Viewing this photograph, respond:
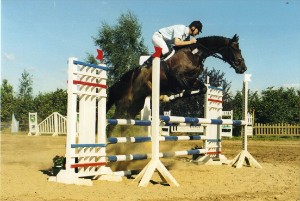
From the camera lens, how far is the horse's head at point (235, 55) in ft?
21.9

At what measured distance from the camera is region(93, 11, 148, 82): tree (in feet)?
104

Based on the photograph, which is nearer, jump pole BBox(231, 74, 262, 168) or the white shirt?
the white shirt

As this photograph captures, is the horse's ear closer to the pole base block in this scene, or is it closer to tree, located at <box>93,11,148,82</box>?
the pole base block

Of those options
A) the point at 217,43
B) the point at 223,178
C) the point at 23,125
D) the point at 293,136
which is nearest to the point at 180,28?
the point at 217,43

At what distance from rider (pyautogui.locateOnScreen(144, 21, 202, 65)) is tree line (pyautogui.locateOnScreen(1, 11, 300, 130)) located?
46.4ft

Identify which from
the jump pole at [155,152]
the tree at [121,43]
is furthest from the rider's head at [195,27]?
the tree at [121,43]

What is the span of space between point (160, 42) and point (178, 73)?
0.62m

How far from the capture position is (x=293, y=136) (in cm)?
2103

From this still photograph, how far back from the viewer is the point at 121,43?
106ft

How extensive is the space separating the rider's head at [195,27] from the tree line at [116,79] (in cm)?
1417

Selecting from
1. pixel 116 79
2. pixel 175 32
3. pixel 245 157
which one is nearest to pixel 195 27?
pixel 175 32

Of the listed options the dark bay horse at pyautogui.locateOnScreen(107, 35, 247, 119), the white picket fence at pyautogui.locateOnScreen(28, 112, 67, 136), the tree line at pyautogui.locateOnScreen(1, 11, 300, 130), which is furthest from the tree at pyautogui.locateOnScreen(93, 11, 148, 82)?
Answer: the dark bay horse at pyautogui.locateOnScreen(107, 35, 247, 119)

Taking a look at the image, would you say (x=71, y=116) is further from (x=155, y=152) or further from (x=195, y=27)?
(x=195, y=27)

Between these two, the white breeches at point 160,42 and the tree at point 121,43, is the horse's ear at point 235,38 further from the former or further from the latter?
the tree at point 121,43
